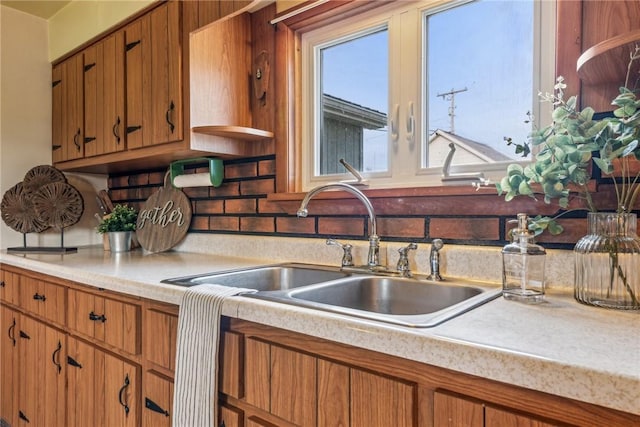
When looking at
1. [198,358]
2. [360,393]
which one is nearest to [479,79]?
[360,393]

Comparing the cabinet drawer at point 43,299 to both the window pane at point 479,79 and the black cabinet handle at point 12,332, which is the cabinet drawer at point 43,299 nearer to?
the black cabinet handle at point 12,332

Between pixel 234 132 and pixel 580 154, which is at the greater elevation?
pixel 234 132

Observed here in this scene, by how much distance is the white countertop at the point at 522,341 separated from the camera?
0.50 meters

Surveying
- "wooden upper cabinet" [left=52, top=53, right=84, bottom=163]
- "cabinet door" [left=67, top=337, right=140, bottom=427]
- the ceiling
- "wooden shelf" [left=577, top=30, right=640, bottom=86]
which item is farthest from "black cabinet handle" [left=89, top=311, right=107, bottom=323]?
the ceiling

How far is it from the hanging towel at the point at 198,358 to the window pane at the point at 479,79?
2.79ft

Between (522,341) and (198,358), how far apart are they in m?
0.70

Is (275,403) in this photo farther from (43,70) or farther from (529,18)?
(43,70)

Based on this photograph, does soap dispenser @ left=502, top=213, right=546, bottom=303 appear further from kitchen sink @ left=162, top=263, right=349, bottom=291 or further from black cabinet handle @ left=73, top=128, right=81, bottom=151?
black cabinet handle @ left=73, top=128, right=81, bottom=151

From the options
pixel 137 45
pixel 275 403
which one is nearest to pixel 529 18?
pixel 275 403

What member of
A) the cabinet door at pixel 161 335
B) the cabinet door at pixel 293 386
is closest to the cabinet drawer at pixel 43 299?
the cabinet door at pixel 161 335

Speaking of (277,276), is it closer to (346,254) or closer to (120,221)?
(346,254)

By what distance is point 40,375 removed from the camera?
1.66 m

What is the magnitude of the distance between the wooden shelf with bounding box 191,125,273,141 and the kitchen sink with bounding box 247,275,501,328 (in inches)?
29.1

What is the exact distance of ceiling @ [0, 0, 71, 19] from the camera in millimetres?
2223
